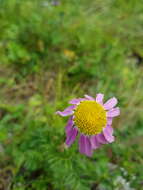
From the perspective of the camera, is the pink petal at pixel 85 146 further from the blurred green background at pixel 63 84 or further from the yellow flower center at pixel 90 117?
the blurred green background at pixel 63 84

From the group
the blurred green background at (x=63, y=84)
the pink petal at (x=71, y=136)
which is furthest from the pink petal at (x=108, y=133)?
the blurred green background at (x=63, y=84)

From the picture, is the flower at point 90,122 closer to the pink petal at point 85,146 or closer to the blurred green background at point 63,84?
the pink petal at point 85,146

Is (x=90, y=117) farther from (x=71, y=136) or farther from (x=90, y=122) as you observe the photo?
(x=71, y=136)

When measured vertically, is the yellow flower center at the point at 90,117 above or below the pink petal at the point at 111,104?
below

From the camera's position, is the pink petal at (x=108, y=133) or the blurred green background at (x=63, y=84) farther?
the blurred green background at (x=63, y=84)

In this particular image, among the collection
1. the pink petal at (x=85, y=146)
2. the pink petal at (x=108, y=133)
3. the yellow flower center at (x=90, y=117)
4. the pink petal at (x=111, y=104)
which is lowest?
the pink petal at (x=85, y=146)

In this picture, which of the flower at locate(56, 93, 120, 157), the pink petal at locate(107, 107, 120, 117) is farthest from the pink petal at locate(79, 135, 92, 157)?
the pink petal at locate(107, 107, 120, 117)

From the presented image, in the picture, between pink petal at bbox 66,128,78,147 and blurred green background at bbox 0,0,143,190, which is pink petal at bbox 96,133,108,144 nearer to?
pink petal at bbox 66,128,78,147
